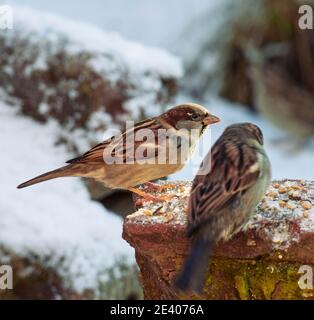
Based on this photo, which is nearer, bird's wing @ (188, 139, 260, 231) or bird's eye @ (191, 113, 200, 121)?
bird's wing @ (188, 139, 260, 231)

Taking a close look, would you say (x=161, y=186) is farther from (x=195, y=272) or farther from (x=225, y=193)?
(x=195, y=272)

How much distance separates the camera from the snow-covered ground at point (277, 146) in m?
5.52

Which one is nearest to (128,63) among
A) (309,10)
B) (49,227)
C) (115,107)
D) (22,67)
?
(115,107)

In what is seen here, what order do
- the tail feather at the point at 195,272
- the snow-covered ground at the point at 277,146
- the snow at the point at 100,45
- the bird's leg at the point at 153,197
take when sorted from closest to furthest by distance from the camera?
the tail feather at the point at 195,272
the bird's leg at the point at 153,197
the snow at the point at 100,45
the snow-covered ground at the point at 277,146

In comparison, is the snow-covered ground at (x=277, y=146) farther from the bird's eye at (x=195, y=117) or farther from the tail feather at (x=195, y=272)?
the tail feather at (x=195, y=272)

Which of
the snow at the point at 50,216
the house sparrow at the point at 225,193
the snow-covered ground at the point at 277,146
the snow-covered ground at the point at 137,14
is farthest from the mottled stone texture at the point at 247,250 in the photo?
the snow-covered ground at the point at 137,14

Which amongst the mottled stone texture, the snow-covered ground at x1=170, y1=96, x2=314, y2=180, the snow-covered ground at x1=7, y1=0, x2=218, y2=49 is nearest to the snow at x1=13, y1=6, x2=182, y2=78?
the snow-covered ground at x1=170, y1=96, x2=314, y2=180

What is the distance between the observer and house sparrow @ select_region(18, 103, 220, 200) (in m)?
2.48

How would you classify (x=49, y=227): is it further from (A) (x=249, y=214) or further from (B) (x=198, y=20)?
(B) (x=198, y=20)

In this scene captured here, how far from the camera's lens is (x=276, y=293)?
2.19 m

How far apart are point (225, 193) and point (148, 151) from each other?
0.53 meters

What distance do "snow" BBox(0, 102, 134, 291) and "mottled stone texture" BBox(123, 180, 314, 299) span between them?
123 cm

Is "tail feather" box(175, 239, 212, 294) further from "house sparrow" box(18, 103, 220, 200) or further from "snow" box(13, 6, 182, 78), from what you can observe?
"snow" box(13, 6, 182, 78)

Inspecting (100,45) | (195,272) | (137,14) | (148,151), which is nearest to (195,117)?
(148,151)
